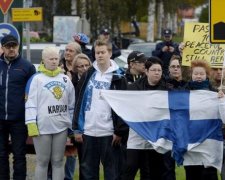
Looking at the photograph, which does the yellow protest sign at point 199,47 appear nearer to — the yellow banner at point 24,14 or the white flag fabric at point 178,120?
the white flag fabric at point 178,120

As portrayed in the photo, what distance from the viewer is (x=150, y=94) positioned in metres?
9.65

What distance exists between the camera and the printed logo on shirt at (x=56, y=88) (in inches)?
396

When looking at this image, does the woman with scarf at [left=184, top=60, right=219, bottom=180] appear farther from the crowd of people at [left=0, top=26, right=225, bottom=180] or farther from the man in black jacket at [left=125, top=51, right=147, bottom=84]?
the man in black jacket at [left=125, top=51, right=147, bottom=84]

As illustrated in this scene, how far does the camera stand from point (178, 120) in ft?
31.3

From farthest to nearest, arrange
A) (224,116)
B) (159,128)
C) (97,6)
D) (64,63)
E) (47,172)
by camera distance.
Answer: (97,6)
(64,63)
(47,172)
(159,128)
(224,116)

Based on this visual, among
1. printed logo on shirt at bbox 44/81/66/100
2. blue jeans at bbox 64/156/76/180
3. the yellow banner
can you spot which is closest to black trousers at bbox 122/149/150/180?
printed logo on shirt at bbox 44/81/66/100

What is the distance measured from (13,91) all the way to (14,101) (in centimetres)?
13

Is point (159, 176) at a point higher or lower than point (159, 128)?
lower

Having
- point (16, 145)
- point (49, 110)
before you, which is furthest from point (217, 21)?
point (16, 145)

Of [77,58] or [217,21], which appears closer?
[217,21]

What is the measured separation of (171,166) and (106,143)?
0.82 m

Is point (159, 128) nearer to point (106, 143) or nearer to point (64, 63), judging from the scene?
point (106, 143)

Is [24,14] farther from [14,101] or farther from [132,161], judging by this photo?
[132,161]

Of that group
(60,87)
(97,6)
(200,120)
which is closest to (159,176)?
(200,120)
